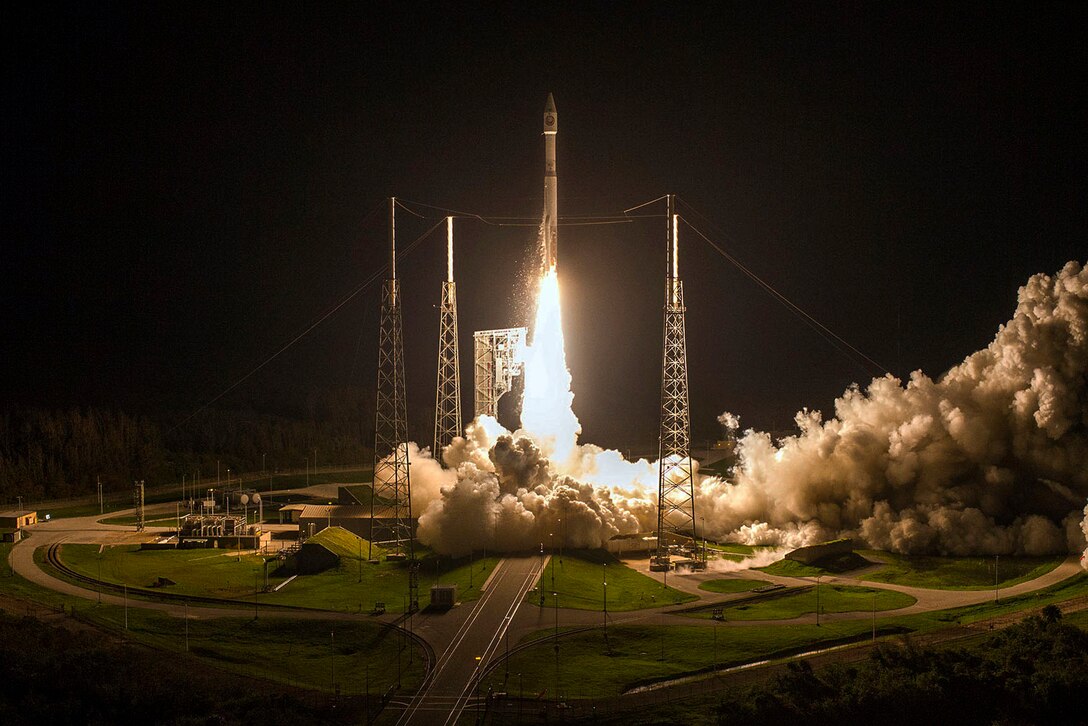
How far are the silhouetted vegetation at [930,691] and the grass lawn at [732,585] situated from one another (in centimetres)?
878

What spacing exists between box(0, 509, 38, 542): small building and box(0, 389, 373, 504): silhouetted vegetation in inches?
391

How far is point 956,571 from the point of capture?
4294 centimetres

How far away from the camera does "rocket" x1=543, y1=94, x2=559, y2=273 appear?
164 ft

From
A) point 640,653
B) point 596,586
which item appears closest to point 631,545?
point 596,586

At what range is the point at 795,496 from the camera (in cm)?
4928

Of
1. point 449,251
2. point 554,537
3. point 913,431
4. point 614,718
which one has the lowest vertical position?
point 614,718

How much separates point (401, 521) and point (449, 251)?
12.5 meters

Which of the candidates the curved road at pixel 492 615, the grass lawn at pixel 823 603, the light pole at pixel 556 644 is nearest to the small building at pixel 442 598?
the curved road at pixel 492 615

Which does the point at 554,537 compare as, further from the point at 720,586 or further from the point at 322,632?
the point at 322,632

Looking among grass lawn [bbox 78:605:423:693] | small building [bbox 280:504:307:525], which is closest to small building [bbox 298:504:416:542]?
Answer: small building [bbox 280:504:307:525]

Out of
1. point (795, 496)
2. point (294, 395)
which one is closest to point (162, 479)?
point (294, 395)

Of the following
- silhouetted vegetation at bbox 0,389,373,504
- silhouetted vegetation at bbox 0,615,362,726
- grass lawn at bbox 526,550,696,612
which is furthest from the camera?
silhouetted vegetation at bbox 0,389,373,504

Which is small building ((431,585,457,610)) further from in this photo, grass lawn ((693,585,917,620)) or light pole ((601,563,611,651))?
grass lawn ((693,585,917,620))

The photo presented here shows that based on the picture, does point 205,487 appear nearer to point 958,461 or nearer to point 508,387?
point 508,387
